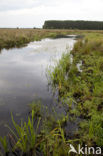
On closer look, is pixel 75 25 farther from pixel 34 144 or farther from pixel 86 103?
pixel 34 144

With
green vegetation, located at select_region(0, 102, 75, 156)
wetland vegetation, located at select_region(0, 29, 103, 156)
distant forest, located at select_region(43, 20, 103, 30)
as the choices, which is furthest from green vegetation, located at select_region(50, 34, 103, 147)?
distant forest, located at select_region(43, 20, 103, 30)

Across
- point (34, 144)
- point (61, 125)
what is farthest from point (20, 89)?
point (34, 144)

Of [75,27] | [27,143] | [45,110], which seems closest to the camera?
[27,143]

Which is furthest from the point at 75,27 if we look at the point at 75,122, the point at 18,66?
the point at 75,122

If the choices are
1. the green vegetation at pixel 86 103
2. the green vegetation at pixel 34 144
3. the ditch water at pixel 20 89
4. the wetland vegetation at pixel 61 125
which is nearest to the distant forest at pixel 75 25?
the ditch water at pixel 20 89

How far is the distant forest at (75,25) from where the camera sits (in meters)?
64.1

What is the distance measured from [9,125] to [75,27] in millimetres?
68781

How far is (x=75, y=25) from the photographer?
65125 mm

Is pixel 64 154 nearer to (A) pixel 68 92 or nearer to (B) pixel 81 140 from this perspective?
(B) pixel 81 140

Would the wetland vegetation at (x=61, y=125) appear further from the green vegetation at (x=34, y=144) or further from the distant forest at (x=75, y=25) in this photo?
the distant forest at (x=75, y=25)

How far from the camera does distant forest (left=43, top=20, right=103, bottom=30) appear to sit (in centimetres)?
6412

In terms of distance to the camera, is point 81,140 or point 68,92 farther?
point 68,92

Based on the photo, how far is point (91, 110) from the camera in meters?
3.26

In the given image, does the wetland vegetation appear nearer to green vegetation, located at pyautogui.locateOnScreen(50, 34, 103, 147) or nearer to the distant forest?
green vegetation, located at pyautogui.locateOnScreen(50, 34, 103, 147)
